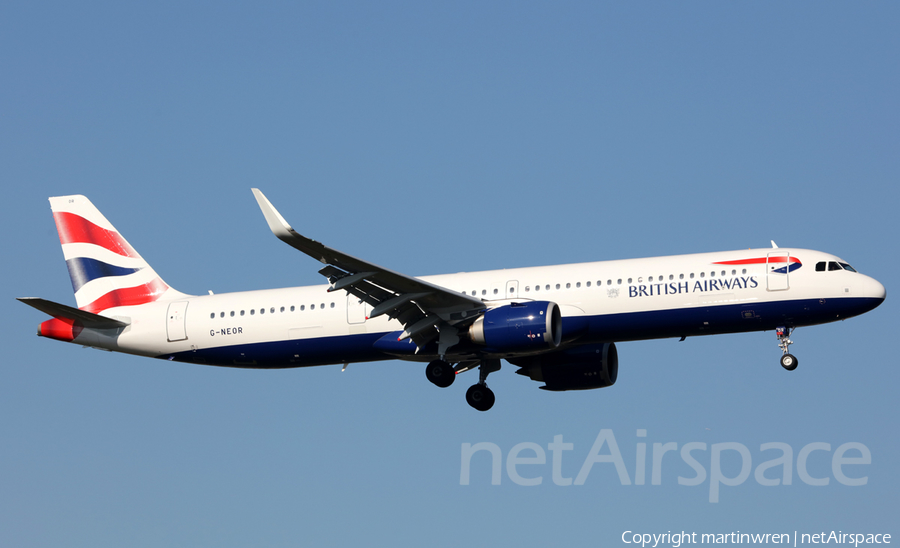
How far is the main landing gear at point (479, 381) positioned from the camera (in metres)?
37.5

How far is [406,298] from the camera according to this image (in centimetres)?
3469

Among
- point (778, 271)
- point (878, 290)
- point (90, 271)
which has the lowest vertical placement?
point (878, 290)

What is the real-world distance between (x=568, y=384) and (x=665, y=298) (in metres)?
6.61

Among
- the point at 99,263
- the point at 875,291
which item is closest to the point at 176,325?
the point at 99,263

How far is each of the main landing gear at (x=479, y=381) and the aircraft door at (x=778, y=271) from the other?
410 inches

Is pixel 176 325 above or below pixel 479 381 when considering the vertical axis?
above

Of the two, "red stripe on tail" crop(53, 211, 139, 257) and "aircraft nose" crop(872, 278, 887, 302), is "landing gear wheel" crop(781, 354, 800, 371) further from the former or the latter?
"red stripe on tail" crop(53, 211, 139, 257)

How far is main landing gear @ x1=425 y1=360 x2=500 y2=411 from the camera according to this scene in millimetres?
→ 37531

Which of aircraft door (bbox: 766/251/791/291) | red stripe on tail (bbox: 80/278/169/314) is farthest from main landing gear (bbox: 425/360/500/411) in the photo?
red stripe on tail (bbox: 80/278/169/314)

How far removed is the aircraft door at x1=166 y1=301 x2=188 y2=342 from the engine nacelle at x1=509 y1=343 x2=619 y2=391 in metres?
12.1

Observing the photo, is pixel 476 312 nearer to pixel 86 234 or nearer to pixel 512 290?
pixel 512 290

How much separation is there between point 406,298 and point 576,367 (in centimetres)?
838

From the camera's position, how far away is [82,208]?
4372 cm

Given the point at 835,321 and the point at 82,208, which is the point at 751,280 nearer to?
the point at 835,321
